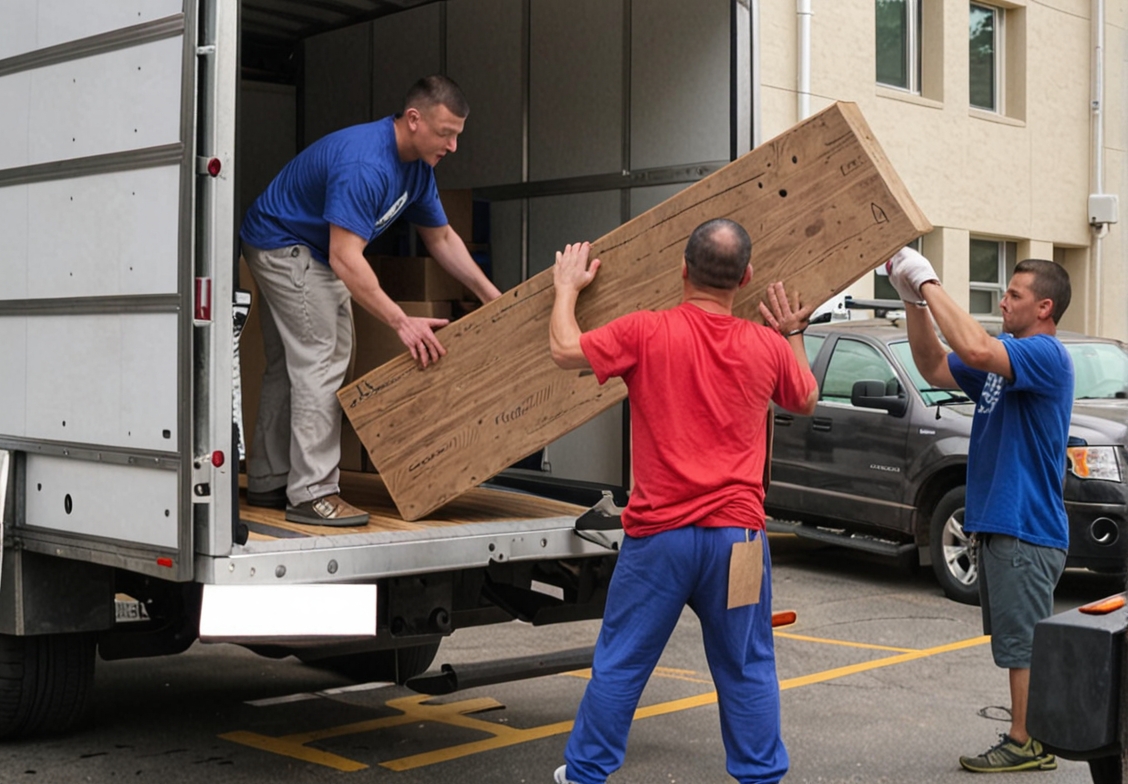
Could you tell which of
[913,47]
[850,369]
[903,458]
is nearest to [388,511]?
[903,458]

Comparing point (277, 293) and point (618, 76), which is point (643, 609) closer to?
point (277, 293)

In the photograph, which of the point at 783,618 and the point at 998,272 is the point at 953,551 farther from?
the point at 998,272

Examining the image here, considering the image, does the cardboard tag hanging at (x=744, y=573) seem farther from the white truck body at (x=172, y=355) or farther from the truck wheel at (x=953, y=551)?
the truck wheel at (x=953, y=551)

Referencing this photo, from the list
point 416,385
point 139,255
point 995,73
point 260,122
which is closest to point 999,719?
point 416,385

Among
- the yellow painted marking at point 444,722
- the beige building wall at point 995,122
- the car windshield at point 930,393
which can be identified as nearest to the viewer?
the yellow painted marking at point 444,722

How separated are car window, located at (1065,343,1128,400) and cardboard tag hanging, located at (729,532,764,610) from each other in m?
6.04

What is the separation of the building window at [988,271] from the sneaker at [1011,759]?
1363 centimetres

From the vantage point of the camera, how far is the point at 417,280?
6.76m

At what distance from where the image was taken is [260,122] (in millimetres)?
8055

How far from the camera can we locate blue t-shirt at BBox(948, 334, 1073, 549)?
17.2ft

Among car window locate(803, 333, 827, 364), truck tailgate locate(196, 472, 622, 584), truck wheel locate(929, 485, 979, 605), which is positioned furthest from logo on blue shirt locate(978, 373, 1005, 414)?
car window locate(803, 333, 827, 364)

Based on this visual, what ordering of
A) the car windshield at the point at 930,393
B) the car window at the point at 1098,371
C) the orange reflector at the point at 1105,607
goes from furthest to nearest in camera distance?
1. the car window at the point at 1098,371
2. the car windshield at the point at 930,393
3. the orange reflector at the point at 1105,607

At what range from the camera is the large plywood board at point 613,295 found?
4.53m

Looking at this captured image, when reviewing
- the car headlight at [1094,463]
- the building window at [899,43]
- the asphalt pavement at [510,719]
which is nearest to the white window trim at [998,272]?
the building window at [899,43]
